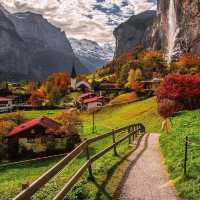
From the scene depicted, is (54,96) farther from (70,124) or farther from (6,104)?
(70,124)

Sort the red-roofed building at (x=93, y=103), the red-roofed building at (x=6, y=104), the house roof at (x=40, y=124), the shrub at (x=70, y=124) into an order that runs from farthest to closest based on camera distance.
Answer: the red-roofed building at (x=6, y=104) < the red-roofed building at (x=93, y=103) < the shrub at (x=70, y=124) < the house roof at (x=40, y=124)

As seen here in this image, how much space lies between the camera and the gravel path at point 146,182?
1491 centimetres

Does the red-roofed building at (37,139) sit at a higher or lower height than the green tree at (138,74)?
lower

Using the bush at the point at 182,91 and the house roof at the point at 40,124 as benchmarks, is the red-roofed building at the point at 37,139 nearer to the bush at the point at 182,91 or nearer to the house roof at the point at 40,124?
the house roof at the point at 40,124

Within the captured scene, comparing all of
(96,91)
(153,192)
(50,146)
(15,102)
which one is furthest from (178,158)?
(15,102)

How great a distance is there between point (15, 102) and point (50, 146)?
121262 millimetres

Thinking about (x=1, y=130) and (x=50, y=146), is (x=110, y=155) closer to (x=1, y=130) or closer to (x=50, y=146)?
(x=50, y=146)

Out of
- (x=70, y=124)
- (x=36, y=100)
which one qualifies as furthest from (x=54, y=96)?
(x=70, y=124)

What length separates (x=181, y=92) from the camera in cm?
6519

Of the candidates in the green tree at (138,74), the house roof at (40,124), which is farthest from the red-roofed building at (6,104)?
the house roof at (40,124)

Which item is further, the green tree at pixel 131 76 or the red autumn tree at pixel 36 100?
the green tree at pixel 131 76

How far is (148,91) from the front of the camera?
125 m

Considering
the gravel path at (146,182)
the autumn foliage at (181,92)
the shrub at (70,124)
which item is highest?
the autumn foliage at (181,92)

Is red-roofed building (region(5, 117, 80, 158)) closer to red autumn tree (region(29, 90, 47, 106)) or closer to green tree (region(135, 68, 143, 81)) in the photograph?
red autumn tree (region(29, 90, 47, 106))
